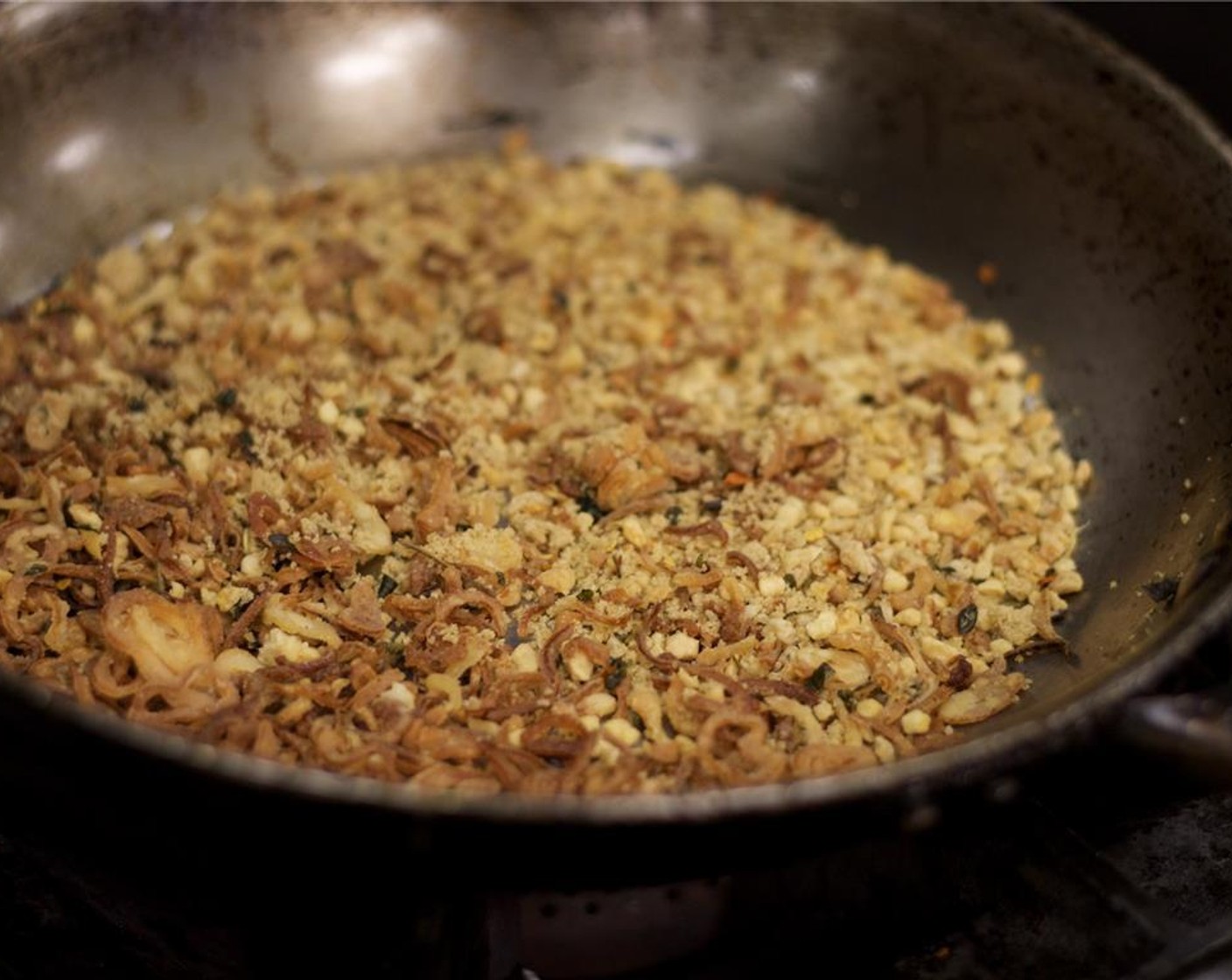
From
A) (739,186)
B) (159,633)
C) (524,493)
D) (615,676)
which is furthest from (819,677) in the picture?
(739,186)

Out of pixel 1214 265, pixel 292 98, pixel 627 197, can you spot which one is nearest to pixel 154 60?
pixel 292 98

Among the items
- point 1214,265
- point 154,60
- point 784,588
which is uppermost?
point 1214,265

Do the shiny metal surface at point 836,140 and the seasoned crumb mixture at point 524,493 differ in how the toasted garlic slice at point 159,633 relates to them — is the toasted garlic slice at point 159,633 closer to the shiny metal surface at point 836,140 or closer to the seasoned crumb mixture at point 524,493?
the seasoned crumb mixture at point 524,493

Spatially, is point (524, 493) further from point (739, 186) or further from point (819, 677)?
point (739, 186)

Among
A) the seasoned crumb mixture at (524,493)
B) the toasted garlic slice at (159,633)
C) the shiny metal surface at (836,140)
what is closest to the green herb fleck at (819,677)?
the seasoned crumb mixture at (524,493)

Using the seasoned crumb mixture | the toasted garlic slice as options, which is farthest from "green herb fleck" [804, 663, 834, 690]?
the toasted garlic slice

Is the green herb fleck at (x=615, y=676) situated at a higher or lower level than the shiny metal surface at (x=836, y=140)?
lower

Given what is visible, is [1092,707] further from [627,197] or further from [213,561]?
[627,197]
